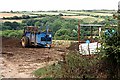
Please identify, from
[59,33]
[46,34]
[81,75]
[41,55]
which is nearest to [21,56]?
[41,55]

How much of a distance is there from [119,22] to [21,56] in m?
10.3

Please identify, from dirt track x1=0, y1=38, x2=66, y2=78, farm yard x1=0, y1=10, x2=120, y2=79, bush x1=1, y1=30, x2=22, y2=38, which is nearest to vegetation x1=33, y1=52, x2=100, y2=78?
farm yard x1=0, y1=10, x2=120, y2=79

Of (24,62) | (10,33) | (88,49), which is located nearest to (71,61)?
(88,49)

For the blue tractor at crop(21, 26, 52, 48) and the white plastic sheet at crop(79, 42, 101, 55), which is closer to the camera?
the white plastic sheet at crop(79, 42, 101, 55)

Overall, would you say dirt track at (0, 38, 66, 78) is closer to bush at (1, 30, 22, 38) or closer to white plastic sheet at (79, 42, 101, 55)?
white plastic sheet at (79, 42, 101, 55)

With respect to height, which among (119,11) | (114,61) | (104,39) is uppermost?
(119,11)

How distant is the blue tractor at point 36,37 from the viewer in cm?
2170

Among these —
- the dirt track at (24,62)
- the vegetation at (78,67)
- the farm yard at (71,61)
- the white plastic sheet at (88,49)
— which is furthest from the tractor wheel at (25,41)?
the vegetation at (78,67)

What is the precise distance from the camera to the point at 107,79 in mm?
9039

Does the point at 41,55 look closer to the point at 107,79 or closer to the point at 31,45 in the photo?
the point at 31,45

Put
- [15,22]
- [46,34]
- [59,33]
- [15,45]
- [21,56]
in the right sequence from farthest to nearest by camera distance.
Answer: [15,22] → [59,33] → [15,45] → [46,34] → [21,56]

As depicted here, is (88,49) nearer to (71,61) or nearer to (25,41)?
(71,61)

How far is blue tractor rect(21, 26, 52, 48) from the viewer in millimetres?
21703

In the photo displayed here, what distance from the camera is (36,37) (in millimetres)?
21891
